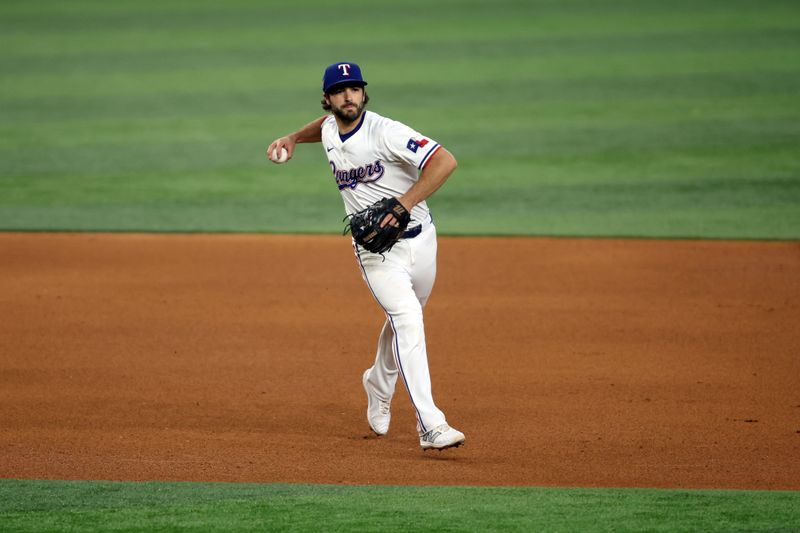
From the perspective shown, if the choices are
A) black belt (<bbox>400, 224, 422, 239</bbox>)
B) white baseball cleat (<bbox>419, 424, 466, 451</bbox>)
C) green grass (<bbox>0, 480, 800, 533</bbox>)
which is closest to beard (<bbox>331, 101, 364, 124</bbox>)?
black belt (<bbox>400, 224, 422, 239</bbox>)

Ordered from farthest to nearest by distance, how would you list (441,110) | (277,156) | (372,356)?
1. (441,110)
2. (372,356)
3. (277,156)

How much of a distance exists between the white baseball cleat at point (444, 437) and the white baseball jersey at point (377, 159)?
973mm

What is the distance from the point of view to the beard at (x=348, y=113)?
562 cm

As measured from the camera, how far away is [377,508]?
4680mm

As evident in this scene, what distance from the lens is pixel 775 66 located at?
16.8 metres

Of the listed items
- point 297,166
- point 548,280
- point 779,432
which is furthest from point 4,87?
point 779,432

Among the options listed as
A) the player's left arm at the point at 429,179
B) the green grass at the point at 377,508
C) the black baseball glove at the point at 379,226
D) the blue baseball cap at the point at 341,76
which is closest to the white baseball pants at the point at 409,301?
the black baseball glove at the point at 379,226

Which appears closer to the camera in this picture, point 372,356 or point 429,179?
point 429,179

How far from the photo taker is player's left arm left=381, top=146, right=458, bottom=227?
5.41 meters

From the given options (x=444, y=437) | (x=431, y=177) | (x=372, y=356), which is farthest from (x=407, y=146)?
(x=372, y=356)

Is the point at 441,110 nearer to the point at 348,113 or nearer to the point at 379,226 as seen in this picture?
the point at 348,113

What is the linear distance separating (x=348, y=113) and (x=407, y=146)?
1.13 ft

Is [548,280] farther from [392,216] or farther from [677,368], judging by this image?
[392,216]

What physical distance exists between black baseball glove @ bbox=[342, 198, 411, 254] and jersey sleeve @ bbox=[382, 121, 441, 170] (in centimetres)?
21
